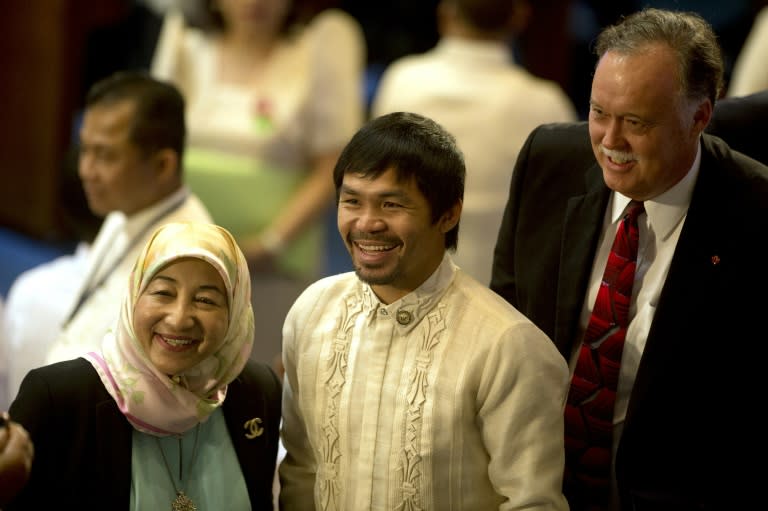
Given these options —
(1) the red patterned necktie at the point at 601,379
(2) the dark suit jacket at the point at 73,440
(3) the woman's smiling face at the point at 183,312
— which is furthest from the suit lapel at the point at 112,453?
(1) the red patterned necktie at the point at 601,379

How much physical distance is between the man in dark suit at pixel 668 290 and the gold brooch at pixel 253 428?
0.73m

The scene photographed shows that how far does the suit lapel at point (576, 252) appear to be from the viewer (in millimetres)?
3547

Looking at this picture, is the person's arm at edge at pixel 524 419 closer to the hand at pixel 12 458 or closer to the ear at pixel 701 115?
the ear at pixel 701 115

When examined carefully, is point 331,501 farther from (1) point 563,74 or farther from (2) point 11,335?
(1) point 563,74

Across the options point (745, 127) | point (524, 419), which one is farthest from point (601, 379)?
point (745, 127)

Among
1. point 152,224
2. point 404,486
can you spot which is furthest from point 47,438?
point 152,224

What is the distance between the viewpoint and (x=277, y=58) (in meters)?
6.02

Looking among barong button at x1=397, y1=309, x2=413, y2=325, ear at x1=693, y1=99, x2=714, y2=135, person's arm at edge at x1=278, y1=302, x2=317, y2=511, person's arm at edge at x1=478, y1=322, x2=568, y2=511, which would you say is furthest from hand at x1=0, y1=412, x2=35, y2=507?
ear at x1=693, y1=99, x2=714, y2=135

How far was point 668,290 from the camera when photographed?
339 centimetres

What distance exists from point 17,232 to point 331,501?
5.45 m

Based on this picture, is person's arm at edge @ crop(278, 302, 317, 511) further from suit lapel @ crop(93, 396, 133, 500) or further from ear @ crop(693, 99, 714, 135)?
ear @ crop(693, 99, 714, 135)

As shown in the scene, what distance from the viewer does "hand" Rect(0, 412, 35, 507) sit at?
2785mm

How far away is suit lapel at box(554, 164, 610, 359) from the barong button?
47 cm

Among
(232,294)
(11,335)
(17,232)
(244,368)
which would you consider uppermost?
(232,294)
